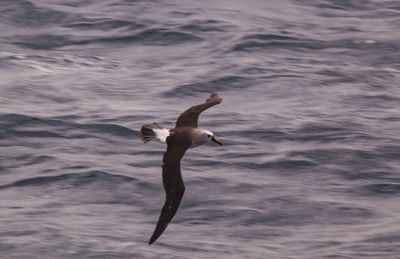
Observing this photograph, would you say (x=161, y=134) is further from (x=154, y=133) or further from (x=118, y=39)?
(x=118, y=39)

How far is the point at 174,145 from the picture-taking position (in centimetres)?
1252

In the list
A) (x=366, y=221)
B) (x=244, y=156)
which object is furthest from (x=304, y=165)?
(x=366, y=221)

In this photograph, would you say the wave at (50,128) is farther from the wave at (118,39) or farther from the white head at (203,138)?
the wave at (118,39)

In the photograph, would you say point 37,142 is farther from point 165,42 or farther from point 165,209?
point 165,42

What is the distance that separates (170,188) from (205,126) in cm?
571

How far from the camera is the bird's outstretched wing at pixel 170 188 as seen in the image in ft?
38.2

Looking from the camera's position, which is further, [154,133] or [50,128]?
[50,128]

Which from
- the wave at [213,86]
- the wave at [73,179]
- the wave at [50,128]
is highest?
the wave at [213,86]

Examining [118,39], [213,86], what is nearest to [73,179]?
[213,86]

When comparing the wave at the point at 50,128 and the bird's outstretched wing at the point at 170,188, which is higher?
the bird's outstretched wing at the point at 170,188

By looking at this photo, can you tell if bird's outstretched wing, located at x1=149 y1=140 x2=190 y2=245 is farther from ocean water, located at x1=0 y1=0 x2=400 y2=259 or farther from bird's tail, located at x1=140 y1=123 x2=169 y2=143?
ocean water, located at x1=0 y1=0 x2=400 y2=259

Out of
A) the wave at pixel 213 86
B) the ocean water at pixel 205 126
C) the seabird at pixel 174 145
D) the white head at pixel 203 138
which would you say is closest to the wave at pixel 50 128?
the ocean water at pixel 205 126

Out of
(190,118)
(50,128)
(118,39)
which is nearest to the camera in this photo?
(190,118)

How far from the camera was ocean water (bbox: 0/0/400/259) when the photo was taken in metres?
13.2
